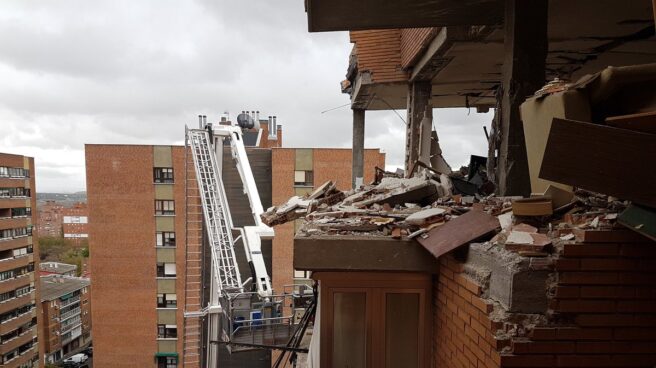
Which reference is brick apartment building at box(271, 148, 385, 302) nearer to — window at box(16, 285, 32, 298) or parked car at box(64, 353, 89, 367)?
window at box(16, 285, 32, 298)

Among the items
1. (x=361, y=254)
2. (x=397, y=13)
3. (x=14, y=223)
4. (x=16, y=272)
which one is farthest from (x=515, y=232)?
(x=16, y=272)

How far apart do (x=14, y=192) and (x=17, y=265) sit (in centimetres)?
647

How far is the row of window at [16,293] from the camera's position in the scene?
108 feet

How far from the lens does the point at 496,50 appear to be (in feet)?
23.9

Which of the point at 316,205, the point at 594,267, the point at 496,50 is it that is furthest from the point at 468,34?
the point at 594,267

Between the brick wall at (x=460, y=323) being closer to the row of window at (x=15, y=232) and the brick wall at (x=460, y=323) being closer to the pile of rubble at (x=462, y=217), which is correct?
the pile of rubble at (x=462, y=217)

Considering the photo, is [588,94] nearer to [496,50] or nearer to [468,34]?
[468,34]

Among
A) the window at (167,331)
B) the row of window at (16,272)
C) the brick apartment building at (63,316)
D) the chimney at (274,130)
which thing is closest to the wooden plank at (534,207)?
the window at (167,331)

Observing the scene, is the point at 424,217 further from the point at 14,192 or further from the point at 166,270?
the point at 14,192

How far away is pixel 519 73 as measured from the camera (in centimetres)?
464

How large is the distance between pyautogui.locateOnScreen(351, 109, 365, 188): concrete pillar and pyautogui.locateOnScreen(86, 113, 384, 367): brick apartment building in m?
12.5

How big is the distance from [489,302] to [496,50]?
6.24m

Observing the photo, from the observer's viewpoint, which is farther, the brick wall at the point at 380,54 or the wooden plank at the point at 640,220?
the brick wall at the point at 380,54

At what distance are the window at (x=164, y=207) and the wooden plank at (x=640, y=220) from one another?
26449 millimetres
